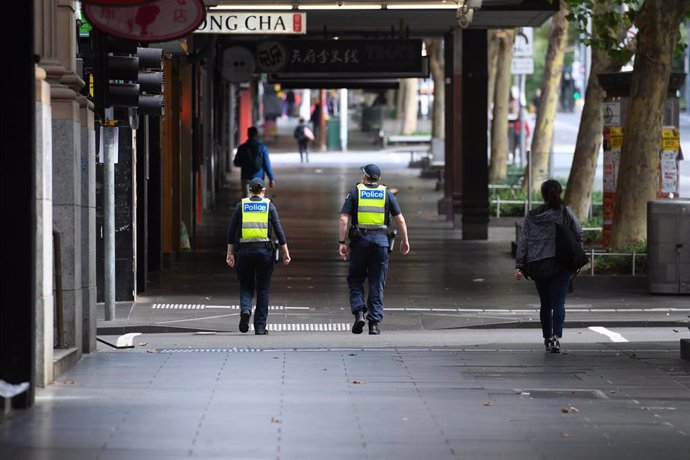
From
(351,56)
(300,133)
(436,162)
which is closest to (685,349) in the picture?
(351,56)

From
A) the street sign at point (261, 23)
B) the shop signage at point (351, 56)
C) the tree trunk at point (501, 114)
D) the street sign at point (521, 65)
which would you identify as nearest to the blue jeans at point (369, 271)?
the street sign at point (261, 23)

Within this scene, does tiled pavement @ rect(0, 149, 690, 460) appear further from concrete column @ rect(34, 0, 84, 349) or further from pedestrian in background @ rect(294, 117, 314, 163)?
pedestrian in background @ rect(294, 117, 314, 163)

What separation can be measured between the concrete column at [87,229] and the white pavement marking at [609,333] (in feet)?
17.9

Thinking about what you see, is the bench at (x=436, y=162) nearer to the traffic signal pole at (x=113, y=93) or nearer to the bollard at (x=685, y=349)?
the traffic signal pole at (x=113, y=93)

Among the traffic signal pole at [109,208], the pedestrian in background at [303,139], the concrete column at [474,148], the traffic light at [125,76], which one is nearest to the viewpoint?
the traffic light at [125,76]

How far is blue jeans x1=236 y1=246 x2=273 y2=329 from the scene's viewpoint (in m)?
16.6

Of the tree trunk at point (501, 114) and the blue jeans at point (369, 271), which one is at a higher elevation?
the tree trunk at point (501, 114)

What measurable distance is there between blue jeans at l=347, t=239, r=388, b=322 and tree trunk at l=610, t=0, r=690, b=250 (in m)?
7.17

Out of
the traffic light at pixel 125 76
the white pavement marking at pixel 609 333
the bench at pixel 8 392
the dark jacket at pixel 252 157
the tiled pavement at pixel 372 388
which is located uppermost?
the traffic light at pixel 125 76

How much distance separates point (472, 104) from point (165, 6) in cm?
1736

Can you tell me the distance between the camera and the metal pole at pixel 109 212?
57.9 feet

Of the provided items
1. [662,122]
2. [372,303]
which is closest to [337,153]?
[662,122]

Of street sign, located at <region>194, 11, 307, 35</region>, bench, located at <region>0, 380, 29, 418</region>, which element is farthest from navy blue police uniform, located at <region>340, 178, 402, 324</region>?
street sign, located at <region>194, 11, 307, 35</region>

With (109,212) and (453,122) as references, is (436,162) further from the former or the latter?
(109,212)
